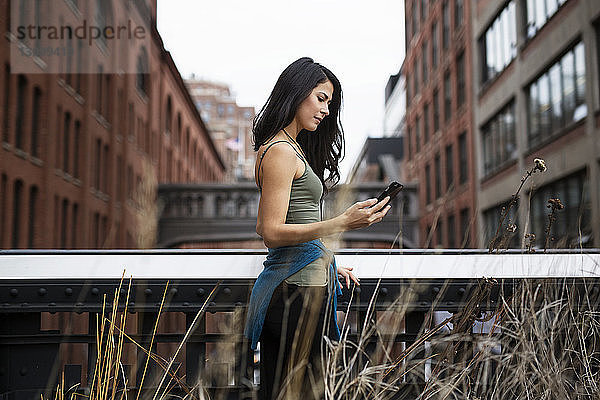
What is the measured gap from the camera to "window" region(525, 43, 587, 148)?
54.7 feet

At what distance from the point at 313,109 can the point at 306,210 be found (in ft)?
1.02

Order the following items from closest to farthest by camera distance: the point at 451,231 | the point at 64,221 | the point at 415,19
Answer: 1. the point at 64,221
2. the point at 451,231
3. the point at 415,19

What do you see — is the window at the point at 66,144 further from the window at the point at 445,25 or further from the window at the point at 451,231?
the window at the point at 445,25

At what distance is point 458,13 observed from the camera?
28766 mm

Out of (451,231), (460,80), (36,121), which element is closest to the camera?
(36,121)

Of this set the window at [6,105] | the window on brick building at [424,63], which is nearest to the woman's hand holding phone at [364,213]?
the window at [6,105]

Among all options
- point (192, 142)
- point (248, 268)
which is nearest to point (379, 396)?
point (248, 268)

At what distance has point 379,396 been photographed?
187cm

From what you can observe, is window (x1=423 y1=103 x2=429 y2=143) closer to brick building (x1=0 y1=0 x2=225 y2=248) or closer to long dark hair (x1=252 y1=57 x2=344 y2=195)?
brick building (x1=0 y1=0 x2=225 y2=248)

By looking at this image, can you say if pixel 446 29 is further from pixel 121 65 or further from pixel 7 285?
pixel 7 285

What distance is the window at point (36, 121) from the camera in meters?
20.8

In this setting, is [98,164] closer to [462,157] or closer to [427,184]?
[462,157]

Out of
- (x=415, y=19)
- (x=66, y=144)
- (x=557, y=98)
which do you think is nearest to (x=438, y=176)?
(x=415, y=19)

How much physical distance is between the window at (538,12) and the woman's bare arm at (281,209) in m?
16.9
